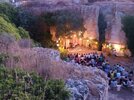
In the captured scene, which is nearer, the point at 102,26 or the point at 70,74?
the point at 70,74

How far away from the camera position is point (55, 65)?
8.23 m

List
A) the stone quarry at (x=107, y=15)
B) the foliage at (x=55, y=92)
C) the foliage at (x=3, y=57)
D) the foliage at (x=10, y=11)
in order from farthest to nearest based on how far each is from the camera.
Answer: the stone quarry at (x=107, y=15) → the foliage at (x=10, y=11) → the foliage at (x=3, y=57) → the foliage at (x=55, y=92)

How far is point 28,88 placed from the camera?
677cm

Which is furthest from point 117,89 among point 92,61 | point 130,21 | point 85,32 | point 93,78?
point 85,32

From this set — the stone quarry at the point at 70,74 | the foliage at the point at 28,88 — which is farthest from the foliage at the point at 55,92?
the stone quarry at the point at 70,74

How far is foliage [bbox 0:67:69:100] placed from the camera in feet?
21.3

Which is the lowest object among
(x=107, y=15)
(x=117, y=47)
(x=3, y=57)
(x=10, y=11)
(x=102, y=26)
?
(x=117, y=47)

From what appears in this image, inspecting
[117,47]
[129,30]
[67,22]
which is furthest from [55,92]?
[117,47]

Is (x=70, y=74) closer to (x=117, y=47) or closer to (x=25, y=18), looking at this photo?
(x=25, y=18)

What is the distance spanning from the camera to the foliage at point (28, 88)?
6477 millimetres

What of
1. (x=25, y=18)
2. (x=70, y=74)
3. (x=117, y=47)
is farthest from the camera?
(x=117, y=47)

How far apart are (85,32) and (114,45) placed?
2.88 m

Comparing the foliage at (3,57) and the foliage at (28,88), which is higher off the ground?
the foliage at (3,57)

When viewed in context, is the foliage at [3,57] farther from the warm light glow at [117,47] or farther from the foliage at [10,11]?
the warm light glow at [117,47]
